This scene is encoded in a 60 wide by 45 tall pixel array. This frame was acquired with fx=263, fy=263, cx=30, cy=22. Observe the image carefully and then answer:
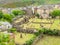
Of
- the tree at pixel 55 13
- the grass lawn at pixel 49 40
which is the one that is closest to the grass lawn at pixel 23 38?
the grass lawn at pixel 49 40

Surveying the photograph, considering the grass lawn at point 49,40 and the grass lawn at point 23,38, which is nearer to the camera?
the grass lawn at point 49,40

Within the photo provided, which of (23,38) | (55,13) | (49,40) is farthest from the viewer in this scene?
(55,13)

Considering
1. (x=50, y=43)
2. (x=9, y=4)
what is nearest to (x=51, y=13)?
(x=50, y=43)

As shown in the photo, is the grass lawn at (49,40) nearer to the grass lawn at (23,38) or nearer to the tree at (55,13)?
the grass lawn at (23,38)

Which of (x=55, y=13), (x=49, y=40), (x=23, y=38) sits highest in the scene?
(x=55, y=13)

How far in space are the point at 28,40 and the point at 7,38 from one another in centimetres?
569

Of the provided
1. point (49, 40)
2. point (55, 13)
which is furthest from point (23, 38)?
point (55, 13)

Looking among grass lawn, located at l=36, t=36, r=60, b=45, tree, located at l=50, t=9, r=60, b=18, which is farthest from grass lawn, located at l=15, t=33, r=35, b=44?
tree, located at l=50, t=9, r=60, b=18

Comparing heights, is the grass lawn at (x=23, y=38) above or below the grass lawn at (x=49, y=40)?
above

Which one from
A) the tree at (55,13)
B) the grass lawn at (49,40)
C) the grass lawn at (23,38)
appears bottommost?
the grass lawn at (49,40)

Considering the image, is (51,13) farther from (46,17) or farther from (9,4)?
(9,4)

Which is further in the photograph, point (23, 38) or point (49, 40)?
point (23, 38)

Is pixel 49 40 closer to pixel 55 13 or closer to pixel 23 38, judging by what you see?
pixel 23 38

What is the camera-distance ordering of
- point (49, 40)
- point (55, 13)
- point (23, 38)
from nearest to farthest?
point (49, 40) → point (23, 38) → point (55, 13)
